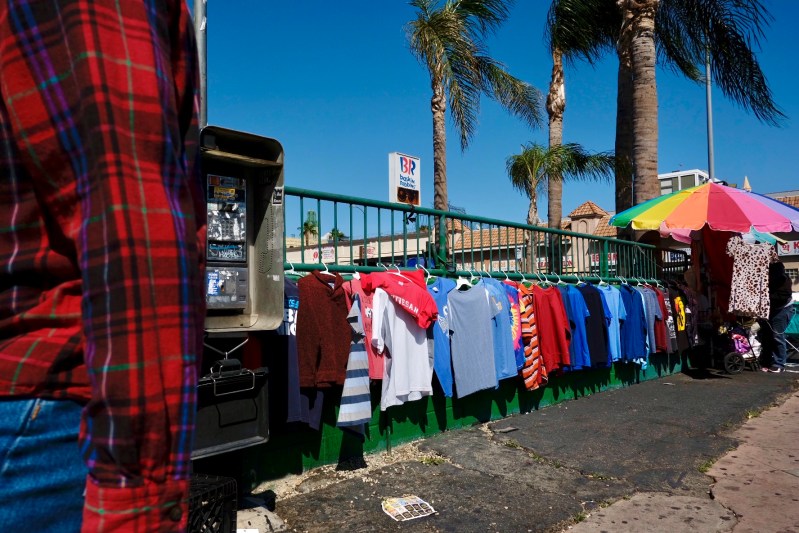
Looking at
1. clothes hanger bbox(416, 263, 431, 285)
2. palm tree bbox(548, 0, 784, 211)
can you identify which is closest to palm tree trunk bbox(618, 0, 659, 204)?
palm tree bbox(548, 0, 784, 211)

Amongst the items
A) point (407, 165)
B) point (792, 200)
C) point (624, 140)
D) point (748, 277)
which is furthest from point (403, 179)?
point (792, 200)

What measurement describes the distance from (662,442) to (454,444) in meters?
2.19

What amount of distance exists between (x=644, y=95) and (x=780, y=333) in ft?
17.2

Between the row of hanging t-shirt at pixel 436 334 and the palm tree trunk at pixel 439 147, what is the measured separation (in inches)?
282

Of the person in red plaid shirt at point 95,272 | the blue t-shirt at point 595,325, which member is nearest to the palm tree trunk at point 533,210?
the blue t-shirt at point 595,325

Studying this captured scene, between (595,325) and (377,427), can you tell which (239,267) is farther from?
(595,325)

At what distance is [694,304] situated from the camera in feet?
36.3

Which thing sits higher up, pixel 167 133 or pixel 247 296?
pixel 167 133

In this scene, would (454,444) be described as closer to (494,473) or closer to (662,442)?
(494,473)

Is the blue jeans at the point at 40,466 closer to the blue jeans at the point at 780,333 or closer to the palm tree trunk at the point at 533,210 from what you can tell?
the blue jeans at the point at 780,333

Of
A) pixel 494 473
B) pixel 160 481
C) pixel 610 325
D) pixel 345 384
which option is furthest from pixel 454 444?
pixel 160 481

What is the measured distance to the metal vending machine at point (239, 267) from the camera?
3.21 m

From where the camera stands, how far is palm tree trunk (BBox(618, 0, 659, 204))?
12.4m

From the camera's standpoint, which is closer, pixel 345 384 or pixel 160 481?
pixel 160 481
